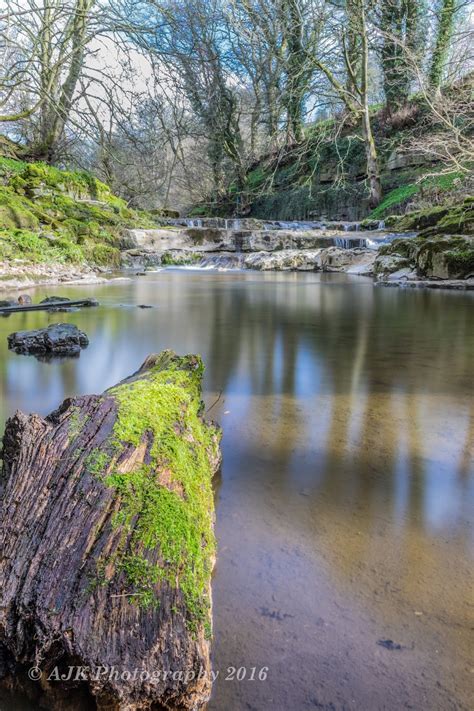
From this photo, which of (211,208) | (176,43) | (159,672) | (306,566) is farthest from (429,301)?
(211,208)

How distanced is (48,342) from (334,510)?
3.02 metres

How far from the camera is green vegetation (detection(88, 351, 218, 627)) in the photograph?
97cm

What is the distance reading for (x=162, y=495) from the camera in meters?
1.14

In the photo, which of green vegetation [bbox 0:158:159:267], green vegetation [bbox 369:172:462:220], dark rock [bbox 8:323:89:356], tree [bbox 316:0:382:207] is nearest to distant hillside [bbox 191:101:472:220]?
green vegetation [bbox 369:172:462:220]

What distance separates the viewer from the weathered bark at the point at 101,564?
2.85 ft

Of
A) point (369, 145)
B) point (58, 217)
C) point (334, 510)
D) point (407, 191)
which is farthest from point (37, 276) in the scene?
point (369, 145)

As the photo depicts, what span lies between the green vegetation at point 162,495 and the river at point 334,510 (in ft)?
0.56

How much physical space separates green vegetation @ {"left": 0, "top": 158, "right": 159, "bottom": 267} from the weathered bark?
9272mm

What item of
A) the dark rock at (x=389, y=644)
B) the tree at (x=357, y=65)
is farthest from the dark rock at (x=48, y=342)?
the tree at (x=357, y=65)

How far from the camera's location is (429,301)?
753 centimetres

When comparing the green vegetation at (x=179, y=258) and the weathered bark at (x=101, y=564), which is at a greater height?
the green vegetation at (x=179, y=258)
